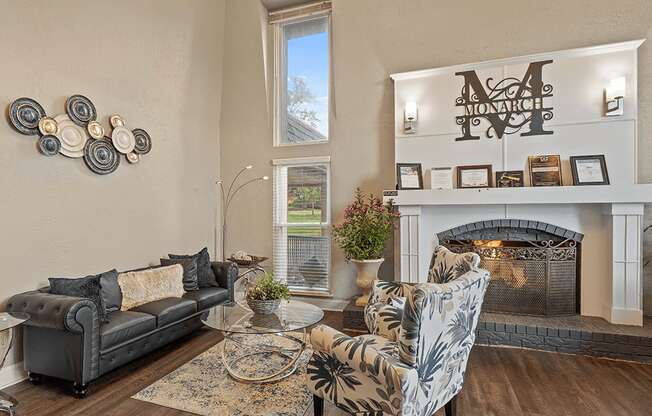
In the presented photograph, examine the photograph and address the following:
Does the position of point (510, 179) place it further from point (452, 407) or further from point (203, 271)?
point (203, 271)

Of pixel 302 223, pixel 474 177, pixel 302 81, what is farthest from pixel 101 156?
pixel 474 177

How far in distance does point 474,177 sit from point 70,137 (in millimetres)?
4253

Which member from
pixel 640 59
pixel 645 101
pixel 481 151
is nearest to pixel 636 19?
pixel 640 59

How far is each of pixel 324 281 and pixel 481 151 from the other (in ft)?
8.85

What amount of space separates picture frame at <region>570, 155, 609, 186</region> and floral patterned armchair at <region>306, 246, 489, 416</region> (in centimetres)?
237

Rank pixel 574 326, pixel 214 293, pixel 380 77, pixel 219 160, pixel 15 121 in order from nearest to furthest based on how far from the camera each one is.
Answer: pixel 15 121 < pixel 574 326 < pixel 214 293 < pixel 380 77 < pixel 219 160

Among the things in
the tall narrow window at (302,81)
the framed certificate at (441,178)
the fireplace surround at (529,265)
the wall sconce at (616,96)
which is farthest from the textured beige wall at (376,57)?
the fireplace surround at (529,265)

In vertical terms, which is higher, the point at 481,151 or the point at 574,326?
the point at 481,151

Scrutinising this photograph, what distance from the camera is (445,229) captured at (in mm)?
4078

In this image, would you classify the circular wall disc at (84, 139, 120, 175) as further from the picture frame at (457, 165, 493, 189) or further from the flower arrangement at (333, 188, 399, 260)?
the picture frame at (457, 165, 493, 189)

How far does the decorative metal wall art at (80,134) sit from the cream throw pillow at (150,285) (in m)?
1.14

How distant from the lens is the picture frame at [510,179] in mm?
3826

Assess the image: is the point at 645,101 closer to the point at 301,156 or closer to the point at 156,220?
the point at 301,156

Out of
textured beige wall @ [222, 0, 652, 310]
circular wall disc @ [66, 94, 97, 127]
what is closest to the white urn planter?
textured beige wall @ [222, 0, 652, 310]
